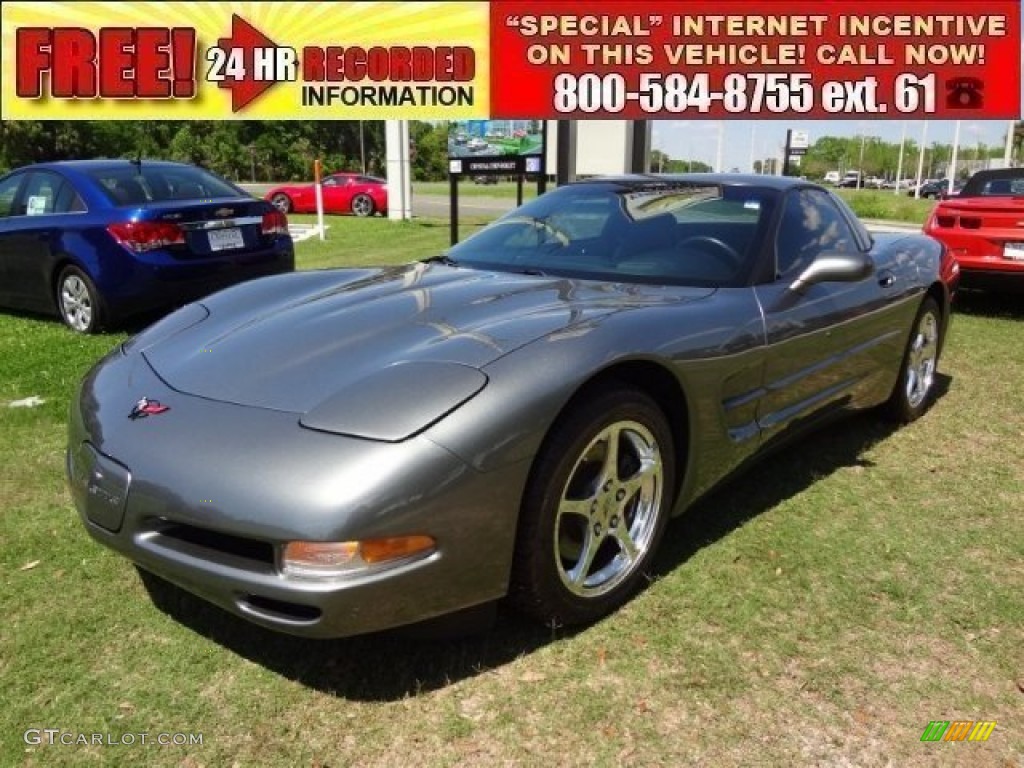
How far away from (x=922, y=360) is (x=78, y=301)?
229 inches

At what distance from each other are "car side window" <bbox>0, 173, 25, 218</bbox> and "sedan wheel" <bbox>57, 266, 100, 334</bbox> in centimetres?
100

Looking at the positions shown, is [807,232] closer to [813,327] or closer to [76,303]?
[813,327]

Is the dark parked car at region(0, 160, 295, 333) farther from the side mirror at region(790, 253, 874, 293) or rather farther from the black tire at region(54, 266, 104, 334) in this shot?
the side mirror at region(790, 253, 874, 293)

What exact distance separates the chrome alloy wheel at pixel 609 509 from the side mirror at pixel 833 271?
109 centimetres

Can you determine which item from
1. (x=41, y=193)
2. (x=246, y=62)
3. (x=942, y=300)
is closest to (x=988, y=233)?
(x=942, y=300)

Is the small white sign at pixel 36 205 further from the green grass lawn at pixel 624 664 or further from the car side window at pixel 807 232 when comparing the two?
the car side window at pixel 807 232

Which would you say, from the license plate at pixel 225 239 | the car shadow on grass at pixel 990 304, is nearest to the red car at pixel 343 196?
the license plate at pixel 225 239

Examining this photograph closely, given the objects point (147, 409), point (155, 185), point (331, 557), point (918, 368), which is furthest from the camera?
point (155, 185)

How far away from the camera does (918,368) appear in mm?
4645

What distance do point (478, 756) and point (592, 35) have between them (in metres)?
12.0

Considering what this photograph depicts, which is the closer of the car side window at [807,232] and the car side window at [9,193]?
the car side window at [807,232]

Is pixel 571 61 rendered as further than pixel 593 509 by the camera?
Yes

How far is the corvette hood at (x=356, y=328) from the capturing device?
228 centimetres

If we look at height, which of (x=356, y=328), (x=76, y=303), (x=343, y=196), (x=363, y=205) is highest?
(x=343, y=196)
